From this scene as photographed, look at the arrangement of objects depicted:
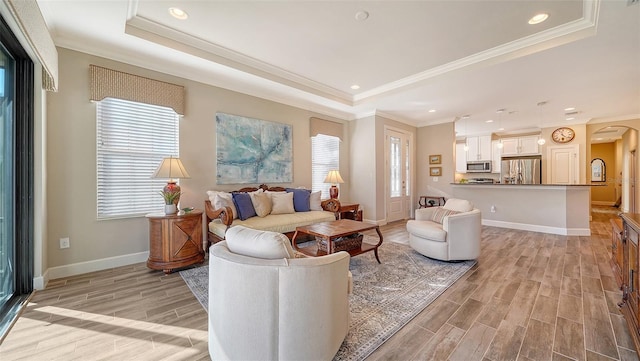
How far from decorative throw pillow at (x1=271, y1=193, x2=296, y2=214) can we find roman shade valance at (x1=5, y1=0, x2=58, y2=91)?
281cm

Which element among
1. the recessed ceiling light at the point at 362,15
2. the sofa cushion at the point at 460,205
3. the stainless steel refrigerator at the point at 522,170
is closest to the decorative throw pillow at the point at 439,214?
the sofa cushion at the point at 460,205

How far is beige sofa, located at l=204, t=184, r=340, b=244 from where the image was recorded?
3.35 meters

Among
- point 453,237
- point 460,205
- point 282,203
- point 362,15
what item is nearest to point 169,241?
point 282,203

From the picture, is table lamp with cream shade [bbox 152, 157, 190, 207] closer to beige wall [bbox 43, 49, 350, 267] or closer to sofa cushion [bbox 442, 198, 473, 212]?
beige wall [bbox 43, 49, 350, 267]

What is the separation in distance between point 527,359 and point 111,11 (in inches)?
172

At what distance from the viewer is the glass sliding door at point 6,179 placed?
7.13 feet

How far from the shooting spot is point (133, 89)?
10.6 feet

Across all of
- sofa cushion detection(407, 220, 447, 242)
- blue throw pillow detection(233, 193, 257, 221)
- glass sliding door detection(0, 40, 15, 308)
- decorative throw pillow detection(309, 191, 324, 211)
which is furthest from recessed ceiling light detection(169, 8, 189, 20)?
sofa cushion detection(407, 220, 447, 242)

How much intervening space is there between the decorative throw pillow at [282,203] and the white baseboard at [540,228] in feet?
15.4

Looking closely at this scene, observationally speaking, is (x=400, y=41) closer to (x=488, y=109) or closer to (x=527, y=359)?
(x=527, y=359)

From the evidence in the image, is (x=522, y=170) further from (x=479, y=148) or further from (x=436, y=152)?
(x=436, y=152)

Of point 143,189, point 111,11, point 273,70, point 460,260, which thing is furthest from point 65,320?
point 460,260

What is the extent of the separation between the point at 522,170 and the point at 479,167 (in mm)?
1095

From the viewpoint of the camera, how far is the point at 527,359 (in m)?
1.59
